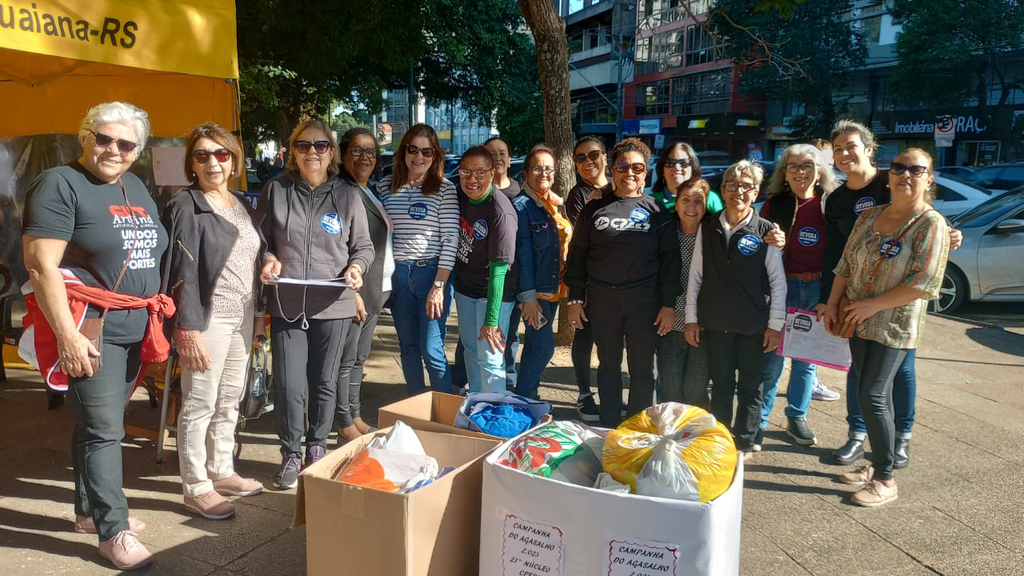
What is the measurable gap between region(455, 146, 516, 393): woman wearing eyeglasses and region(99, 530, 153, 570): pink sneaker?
6.42 feet

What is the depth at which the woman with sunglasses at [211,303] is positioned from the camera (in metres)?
3.37

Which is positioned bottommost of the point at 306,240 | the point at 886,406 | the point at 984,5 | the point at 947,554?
the point at 947,554

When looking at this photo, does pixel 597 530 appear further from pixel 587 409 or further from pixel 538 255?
pixel 587 409

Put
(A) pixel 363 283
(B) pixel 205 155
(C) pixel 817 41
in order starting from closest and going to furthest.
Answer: (B) pixel 205 155 → (A) pixel 363 283 → (C) pixel 817 41

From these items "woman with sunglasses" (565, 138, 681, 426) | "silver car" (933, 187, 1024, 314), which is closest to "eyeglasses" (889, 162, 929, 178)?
"woman with sunglasses" (565, 138, 681, 426)

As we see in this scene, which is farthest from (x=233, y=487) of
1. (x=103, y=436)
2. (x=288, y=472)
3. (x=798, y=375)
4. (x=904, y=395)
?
(x=904, y=395)

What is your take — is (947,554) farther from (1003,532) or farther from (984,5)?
(984,5)

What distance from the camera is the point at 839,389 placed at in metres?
5.96

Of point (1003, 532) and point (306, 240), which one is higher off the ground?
point (306, 240)

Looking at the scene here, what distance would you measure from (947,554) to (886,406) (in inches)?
29.1

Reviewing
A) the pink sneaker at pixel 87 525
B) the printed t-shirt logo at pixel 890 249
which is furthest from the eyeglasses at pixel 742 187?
Answer: the pink sneaker at pixel 87 525

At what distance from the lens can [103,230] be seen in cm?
296

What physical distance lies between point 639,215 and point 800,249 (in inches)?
50.4

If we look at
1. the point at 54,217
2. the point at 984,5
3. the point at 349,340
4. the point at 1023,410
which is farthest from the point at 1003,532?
the point at 984,5
